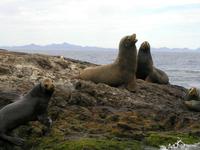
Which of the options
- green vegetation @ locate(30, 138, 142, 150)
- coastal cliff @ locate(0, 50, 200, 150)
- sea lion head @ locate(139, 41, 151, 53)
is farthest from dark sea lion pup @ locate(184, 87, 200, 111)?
green vegetation @ locate(30, 138, 142, 150)

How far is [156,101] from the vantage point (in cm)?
1193

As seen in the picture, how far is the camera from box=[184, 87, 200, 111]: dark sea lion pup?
11.6m

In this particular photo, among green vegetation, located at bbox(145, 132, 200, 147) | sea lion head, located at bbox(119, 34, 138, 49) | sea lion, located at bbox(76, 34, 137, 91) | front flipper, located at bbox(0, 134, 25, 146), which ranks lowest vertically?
front flipper, located at bbox(0, 134, 25, 146)

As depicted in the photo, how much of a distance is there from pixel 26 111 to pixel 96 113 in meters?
1.55

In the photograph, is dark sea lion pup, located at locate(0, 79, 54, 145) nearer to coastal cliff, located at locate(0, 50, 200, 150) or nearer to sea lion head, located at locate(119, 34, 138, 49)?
coastal cliff, located at locate(0, 50, 200, 150)

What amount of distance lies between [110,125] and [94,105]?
1.28 m

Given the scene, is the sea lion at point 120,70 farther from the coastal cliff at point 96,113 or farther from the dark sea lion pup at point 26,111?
the dark sea lion pup at point 26,111

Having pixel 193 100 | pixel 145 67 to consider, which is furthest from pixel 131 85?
pixel 145 67

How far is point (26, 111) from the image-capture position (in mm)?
9242

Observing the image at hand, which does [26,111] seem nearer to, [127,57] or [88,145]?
[88,145]

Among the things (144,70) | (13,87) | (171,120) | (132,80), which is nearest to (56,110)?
(13,87)

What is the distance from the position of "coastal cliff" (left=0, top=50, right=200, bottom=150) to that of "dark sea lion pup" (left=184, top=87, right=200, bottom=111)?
0.16 m

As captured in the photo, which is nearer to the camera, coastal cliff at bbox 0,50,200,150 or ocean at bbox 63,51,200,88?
coastal cliff at bbox 0,50,200,150

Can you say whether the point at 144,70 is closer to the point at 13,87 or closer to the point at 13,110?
the point at 13,87
